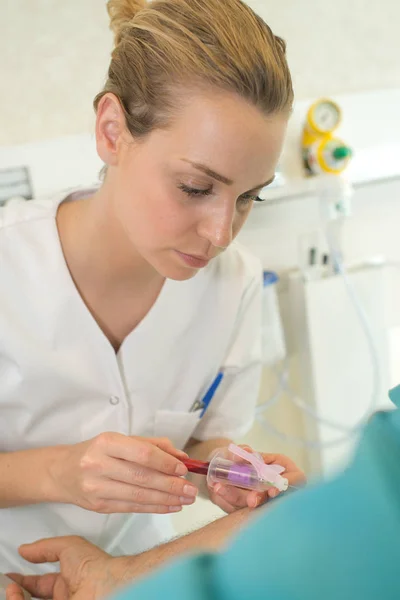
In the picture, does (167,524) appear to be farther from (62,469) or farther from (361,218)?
(361,218)

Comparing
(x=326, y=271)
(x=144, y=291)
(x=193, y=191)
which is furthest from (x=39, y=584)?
(x=326, y=271)

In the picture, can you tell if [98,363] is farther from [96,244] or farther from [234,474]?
[234,474]

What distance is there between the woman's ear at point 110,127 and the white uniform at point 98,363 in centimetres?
19

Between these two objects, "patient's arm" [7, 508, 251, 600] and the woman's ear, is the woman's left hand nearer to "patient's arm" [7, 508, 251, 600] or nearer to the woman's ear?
"patient's arm" [7, 508, 251, 600]

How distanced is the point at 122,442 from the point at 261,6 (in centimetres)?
148

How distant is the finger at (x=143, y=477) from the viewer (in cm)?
88

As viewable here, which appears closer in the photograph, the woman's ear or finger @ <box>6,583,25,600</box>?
finger @ <box>6,583,25,600</box>

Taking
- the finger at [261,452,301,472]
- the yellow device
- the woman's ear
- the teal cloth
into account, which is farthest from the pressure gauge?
the teal cloth

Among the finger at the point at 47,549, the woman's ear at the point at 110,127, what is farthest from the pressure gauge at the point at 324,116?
the finger at the point at 47,549

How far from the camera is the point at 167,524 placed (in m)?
1.46

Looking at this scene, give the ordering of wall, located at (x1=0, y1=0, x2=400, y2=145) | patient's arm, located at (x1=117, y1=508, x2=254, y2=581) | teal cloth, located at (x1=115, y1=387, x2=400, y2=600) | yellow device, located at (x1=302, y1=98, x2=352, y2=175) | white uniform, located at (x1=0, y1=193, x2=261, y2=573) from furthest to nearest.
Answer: yellow device, located at (x1=302, y1=98, x2=352, y2=175) → wall, located at (x1=0, y1=0, x2=400, y2=145) → white uniform, located at (x1=0, y1=193, x2=261, y2=573) → patient's arm, located at (x1=117, y1=508, x2=254, y2=581) → teal cloth, located at (x1=115, y1=387, x2=400, y2=600)

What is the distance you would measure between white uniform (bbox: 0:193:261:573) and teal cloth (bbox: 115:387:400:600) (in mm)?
886

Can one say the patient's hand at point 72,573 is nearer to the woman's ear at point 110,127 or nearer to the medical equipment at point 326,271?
the woman's ear at point 110,127

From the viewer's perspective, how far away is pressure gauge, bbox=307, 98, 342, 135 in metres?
1.82
